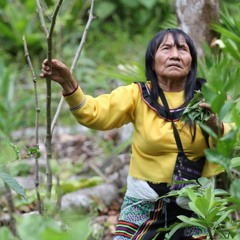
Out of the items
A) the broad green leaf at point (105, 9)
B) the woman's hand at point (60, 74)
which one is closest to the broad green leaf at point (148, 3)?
the broad green leaf at point (105, 9)

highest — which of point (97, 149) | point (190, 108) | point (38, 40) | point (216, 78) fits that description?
point (216, 78)

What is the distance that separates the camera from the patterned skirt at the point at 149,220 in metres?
2.70

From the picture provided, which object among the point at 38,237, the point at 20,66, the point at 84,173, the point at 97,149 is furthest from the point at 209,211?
the point at 20,66

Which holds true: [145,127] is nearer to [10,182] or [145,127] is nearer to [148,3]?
[10,182]

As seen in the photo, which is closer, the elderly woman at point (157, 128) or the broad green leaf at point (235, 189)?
the broad green leaf at point (235, 189)

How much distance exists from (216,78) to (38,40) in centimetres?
715

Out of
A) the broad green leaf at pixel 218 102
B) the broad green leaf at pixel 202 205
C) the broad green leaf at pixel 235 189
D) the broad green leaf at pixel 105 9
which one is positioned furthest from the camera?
the broad green leaf at pixel 105 9

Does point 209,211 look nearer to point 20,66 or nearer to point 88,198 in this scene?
point 88,198

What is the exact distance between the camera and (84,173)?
205 inches

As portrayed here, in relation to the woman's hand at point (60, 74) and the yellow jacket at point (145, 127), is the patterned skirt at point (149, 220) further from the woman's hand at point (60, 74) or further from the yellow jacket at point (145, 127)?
the woman's hand at point (60, 74)

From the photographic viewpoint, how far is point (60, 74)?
239 cm

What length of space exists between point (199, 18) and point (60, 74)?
1910 mm

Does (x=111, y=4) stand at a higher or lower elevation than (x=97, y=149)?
higher

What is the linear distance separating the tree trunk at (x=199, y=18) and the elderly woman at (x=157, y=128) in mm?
1345
